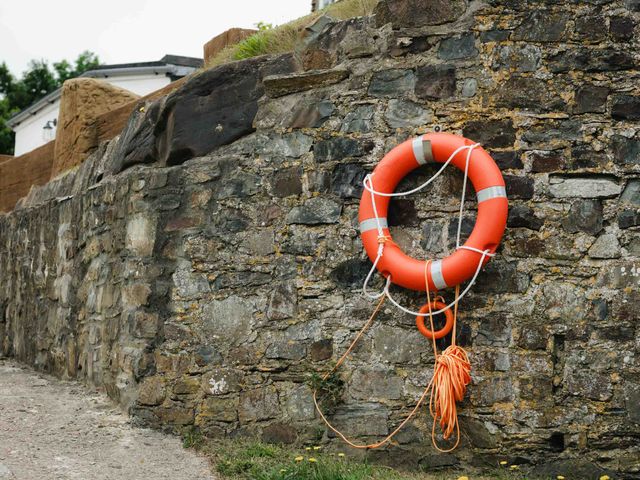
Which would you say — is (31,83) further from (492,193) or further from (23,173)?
(492,193)

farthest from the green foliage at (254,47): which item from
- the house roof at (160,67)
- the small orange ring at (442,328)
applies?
the house roof at (160,67)

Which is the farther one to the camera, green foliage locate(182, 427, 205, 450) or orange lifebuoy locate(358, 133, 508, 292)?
green foliage locate(182, 427, 205, 450)

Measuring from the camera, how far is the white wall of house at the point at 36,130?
71.2 feet

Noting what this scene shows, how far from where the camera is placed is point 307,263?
15.9ft

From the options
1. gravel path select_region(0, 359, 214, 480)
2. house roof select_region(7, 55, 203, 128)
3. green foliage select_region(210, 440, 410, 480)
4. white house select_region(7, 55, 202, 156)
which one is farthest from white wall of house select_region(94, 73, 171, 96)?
green foliage select_region(210, 440, 410, 480)

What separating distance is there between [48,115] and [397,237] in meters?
19.0

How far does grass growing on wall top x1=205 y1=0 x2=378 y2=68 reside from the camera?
Answer: 514 cm

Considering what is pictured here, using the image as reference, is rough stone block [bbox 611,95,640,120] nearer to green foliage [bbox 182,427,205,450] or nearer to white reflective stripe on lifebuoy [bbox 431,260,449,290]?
white reflective stripe on lifebuoy [bbox 431,260,449,290]

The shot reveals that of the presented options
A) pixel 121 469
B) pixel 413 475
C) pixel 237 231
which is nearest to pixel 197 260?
pixel 237 231

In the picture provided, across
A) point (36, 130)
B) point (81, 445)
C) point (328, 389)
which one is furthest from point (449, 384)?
point (36, 130)

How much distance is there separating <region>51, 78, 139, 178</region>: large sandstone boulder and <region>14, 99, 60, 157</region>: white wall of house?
14.0 meters

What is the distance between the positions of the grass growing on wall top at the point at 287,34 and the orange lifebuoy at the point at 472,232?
3.09ft

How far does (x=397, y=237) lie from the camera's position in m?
4.71

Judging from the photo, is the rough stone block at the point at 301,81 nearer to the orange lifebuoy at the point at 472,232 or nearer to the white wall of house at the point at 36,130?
the orange lifebuoy at the point at 472,232
